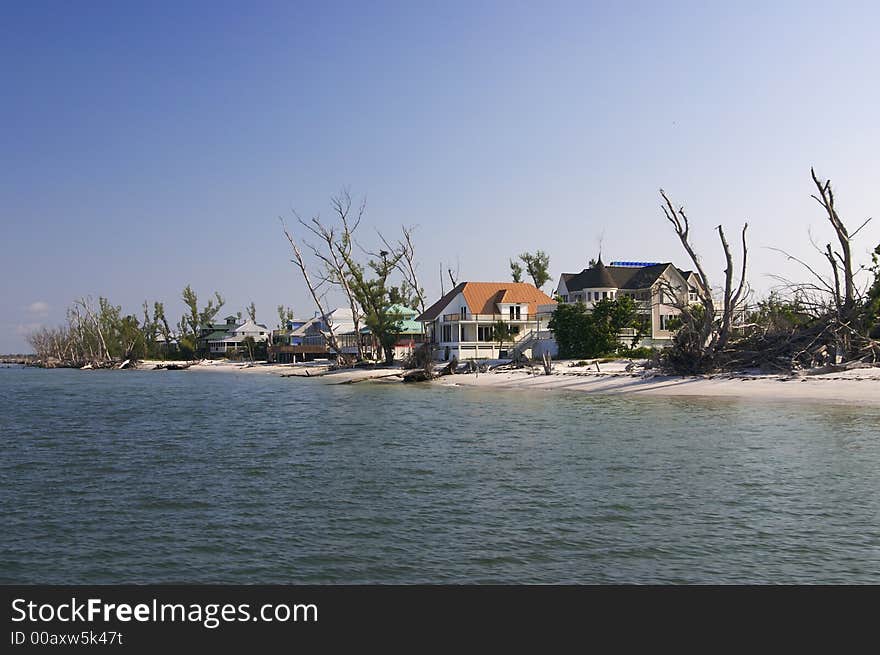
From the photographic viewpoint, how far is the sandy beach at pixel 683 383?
106 feet

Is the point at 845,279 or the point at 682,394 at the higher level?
the point at 845,279

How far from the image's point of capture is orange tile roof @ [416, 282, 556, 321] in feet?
227

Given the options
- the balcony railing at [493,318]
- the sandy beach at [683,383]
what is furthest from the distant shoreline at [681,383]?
the balcony railing at [493,318]

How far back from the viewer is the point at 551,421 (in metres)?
27.1

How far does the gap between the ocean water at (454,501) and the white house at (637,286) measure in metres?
38.4

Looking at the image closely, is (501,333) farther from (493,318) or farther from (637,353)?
(637,353)

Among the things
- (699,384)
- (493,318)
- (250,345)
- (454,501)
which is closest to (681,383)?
(699,384)

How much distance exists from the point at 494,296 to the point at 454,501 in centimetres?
5699

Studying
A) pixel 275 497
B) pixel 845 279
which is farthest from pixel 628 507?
pixel 845 279

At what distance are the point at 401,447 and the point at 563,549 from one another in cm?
1093

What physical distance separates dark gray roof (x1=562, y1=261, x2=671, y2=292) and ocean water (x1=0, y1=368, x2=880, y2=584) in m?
42.8

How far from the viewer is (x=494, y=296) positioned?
232 ft
